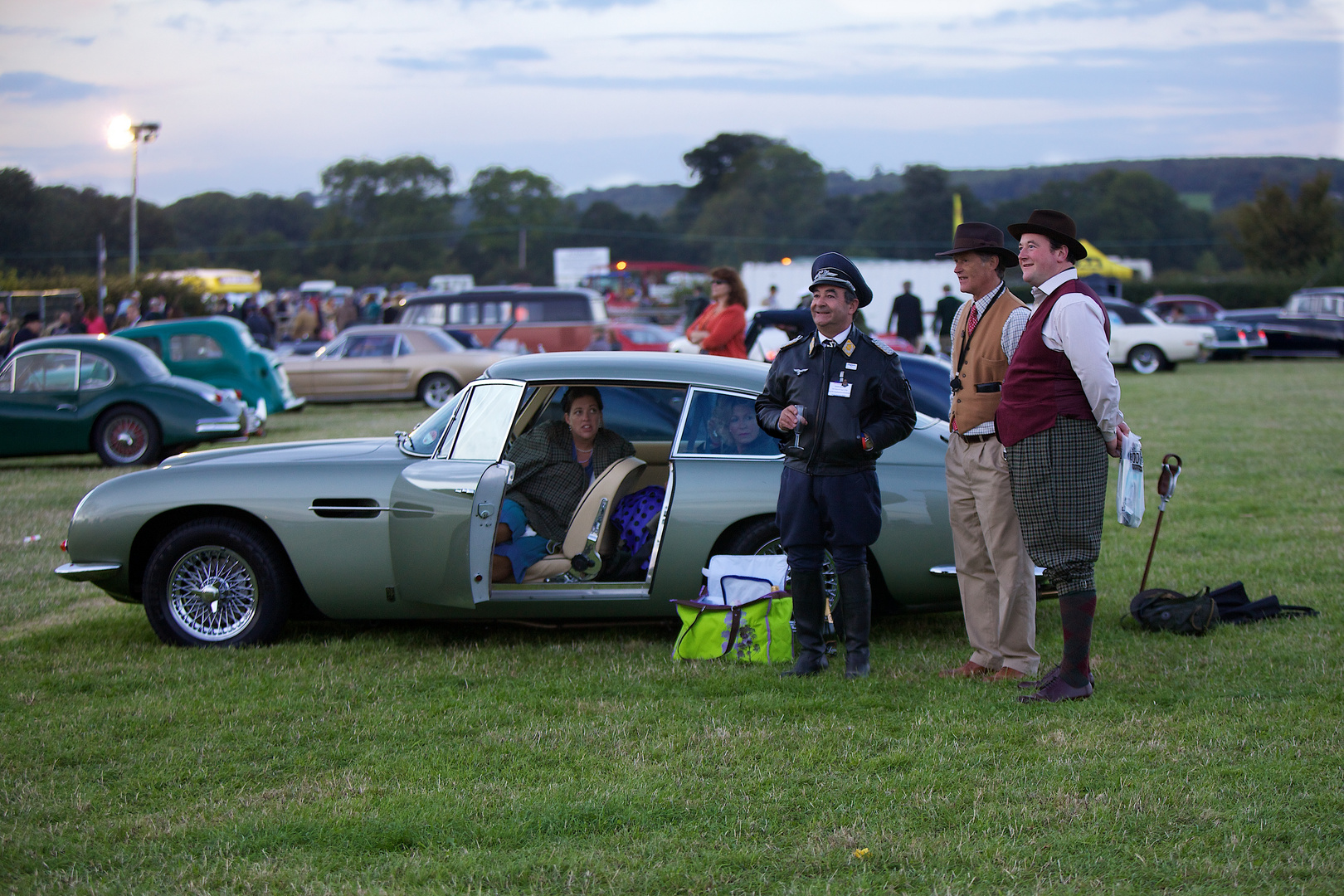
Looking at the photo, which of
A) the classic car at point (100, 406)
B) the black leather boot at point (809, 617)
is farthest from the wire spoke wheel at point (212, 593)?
the classic car at point (100, 406)

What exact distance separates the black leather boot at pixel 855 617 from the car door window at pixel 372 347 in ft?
54.0

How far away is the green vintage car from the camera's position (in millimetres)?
5484

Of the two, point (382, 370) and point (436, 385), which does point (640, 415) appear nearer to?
point (436, 385)

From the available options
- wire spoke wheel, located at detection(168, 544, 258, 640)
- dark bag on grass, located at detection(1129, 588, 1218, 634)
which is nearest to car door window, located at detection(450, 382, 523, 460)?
wire spoke wheel, located at detection(168, 544, 258, 640)

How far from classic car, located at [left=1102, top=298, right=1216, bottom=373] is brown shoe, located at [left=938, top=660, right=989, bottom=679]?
22280 millimetres

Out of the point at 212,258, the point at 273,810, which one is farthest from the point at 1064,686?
the point at 212,258

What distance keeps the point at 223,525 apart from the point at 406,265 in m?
99.6

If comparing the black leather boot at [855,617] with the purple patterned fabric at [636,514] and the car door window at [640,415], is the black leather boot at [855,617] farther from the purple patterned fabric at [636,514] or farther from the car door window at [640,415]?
the car door window at [640,415]

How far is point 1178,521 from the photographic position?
8828mm

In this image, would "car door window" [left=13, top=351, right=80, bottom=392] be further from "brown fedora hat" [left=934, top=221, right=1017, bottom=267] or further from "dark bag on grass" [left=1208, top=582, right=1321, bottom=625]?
"dark bag on grass" [left=1208, top=582, right=1321, bottom=625]

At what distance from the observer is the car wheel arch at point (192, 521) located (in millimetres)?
5680

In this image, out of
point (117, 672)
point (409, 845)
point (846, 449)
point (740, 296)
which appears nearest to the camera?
point (409, 845)

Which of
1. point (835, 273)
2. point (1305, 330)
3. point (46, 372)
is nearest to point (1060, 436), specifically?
point (835, 273)

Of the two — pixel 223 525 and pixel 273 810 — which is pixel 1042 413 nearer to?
pixel 273 810
